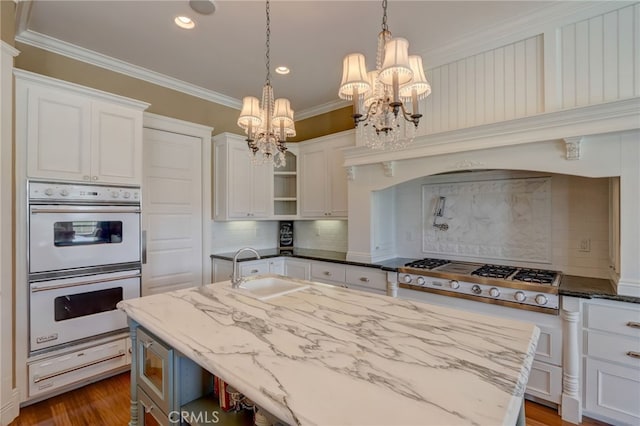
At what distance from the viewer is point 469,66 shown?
2.66m

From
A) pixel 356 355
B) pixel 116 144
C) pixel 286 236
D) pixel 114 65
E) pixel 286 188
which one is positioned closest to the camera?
pixel 356 355

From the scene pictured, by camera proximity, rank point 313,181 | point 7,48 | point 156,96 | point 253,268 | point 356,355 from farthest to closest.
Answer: point 313,181 < point 253,268 < point 156,96 < point 7,48 < point 356,355

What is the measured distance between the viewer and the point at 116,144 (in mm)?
2619

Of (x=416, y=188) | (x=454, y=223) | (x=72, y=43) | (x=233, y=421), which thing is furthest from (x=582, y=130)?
(x=72, y=43)

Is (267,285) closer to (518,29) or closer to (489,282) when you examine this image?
(489,282)

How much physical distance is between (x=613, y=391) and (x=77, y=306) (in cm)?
389

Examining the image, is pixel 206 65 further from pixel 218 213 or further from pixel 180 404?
pixel 180 404

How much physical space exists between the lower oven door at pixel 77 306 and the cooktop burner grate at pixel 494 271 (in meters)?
3.02

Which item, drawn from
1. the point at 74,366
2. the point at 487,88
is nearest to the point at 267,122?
the point at 487,88

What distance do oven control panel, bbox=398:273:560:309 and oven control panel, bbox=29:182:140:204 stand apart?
8.50 feet

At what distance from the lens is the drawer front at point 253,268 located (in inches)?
139

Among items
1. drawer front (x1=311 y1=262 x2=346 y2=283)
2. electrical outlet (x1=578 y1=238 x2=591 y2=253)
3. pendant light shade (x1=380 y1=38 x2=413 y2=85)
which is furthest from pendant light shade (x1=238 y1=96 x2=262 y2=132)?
electrical outlet (x1=578 y1=238 x2=591 y2=253)

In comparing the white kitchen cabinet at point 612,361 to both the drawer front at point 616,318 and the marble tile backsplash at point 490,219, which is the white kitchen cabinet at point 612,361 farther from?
the marble tile backsplash at point 490,219

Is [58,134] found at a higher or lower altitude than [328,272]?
higher
